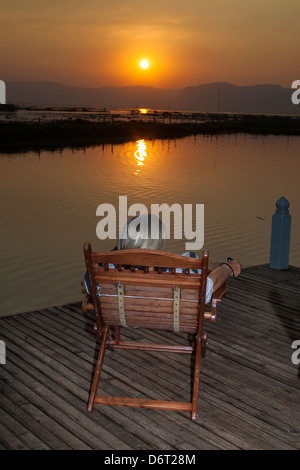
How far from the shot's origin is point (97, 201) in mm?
15203

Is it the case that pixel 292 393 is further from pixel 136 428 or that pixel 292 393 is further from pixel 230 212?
pixel 230 212

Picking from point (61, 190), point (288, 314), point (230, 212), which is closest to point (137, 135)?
point (61, 190)

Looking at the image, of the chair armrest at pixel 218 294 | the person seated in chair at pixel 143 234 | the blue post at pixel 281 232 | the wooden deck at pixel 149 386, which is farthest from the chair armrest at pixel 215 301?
the blue post at pixel 281 232

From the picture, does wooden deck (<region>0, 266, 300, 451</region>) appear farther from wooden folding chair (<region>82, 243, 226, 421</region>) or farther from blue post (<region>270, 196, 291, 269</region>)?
blue post (<region>270, 196, 291, 269</region>)

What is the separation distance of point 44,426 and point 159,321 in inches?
39.2

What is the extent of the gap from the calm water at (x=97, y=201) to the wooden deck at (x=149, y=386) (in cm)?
306

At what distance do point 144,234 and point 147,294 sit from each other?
41 cm

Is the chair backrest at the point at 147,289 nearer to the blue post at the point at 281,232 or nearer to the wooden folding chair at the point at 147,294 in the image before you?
the wooden folding chair at the point at 147,294

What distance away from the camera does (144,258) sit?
3.01 m

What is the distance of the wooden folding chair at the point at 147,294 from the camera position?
9.93 ft

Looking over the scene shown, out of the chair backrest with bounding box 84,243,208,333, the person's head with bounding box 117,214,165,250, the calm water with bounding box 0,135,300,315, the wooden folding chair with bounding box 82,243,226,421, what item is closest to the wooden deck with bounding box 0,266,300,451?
the wooden folding chair with bounding box 82,243,226,421

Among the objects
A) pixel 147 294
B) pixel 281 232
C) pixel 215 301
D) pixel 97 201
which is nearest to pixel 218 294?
pixel 215 301

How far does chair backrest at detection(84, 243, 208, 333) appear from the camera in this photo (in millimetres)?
3014

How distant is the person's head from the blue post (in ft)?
11.2
